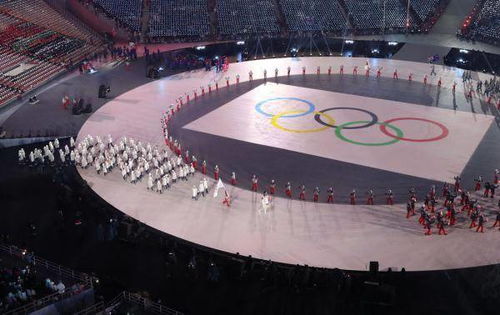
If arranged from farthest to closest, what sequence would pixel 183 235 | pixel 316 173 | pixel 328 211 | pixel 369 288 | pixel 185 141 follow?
pixel 185 141 < pixel 316 173 < pixel 328 211 < pixel 183 235 < pixel 369 288

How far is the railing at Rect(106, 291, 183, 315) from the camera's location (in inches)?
910

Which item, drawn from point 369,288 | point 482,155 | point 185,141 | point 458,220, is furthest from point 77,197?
point 482,155

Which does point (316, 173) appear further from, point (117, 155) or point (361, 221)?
point (117, 155)

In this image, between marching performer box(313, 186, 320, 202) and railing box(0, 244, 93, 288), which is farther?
Result: marching performer box(313, 186, 320, 202)

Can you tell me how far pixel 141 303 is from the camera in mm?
23516

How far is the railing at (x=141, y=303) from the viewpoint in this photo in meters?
23.1

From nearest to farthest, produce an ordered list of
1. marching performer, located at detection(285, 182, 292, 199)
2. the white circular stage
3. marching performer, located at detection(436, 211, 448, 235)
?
the white circular stage, marching performer, located at detection(436, 211, 448, 235), marching performer, located at detection(285, 182, 292, 199)

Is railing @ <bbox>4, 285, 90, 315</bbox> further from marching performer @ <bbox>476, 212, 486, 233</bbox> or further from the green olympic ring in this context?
the green olympic ring

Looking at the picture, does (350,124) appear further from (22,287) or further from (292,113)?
(22,287)

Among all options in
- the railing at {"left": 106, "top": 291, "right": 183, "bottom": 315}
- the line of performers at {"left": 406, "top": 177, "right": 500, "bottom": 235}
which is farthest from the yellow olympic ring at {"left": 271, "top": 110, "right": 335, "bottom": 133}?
the railing at {"left": 106, "top": 291, "right": 183, "bottom": 315}

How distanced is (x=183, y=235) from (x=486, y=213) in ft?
53.3

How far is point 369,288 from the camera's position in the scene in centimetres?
2344

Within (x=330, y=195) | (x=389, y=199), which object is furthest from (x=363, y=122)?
(x=330, y=195)

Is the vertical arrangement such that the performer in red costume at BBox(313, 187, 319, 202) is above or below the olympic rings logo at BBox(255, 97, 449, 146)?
below
